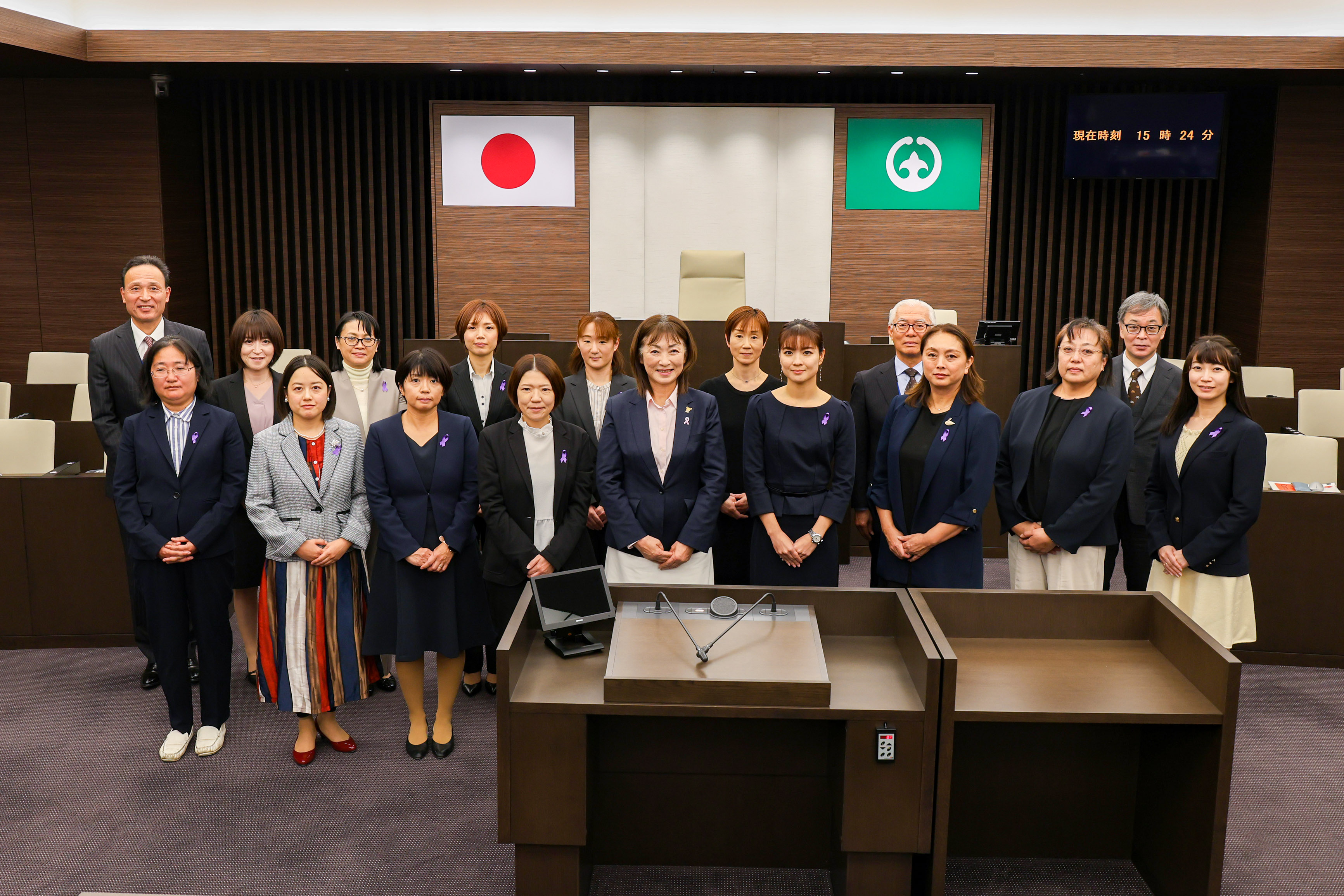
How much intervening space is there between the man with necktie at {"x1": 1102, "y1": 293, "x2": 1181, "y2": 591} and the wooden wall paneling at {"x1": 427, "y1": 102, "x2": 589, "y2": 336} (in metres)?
5.16

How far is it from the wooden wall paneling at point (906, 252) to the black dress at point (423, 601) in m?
5.80

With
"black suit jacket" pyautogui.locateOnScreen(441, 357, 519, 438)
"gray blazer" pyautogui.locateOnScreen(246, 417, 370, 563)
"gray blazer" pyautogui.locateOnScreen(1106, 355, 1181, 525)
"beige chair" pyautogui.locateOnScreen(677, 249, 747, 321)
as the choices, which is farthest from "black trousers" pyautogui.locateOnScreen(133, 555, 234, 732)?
"beige chair" pyautogui.locateOnScreen(677, 249, 747, 321)

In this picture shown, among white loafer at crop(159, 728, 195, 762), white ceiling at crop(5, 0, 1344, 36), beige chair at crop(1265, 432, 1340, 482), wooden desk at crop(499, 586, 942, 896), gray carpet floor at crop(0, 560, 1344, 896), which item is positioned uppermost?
white ceiling at crop(5, 0, 1344, 36)

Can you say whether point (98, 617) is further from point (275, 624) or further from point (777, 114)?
point (777, 114)

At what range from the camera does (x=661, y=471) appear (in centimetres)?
400

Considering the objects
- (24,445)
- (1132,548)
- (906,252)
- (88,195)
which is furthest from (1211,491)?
(88,195)

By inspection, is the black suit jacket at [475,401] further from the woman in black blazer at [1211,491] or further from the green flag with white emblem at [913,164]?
the green flag with white emblem at [913,164]

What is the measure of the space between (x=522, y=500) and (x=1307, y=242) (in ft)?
25.1

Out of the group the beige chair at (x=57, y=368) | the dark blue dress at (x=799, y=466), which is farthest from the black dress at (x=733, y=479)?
the beige chair at (x=57, y=368)

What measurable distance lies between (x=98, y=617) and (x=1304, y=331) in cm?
A: 894

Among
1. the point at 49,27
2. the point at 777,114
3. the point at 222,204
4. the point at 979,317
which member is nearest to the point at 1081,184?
the point at 979,317

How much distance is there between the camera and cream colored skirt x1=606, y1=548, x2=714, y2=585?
13.1ft

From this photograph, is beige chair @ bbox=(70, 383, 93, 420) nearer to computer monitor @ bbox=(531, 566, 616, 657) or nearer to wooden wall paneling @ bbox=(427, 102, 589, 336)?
wooden wall paneling @ bbox=(427, 102, 589, 336)

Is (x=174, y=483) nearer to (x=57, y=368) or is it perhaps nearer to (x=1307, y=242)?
(x=57, y=368)
